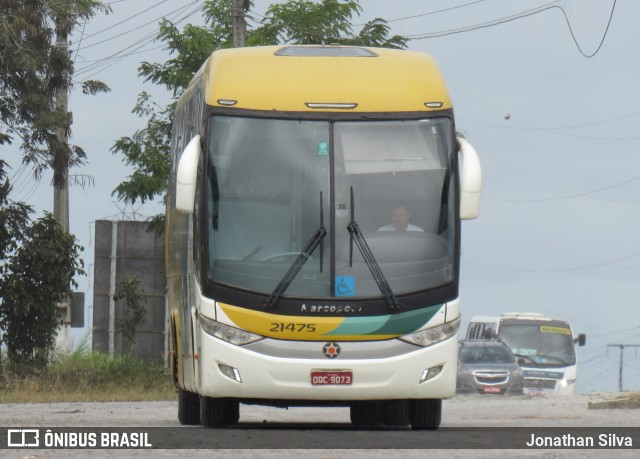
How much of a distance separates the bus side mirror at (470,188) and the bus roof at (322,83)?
0.74 meters

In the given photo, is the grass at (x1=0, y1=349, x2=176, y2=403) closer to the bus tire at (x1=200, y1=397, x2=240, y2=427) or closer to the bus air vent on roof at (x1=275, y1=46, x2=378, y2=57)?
the bus tire at (x1=200, y1=397, x2=240, y2=427)

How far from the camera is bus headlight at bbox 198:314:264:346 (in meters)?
15.0

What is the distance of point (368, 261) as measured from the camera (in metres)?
15.3

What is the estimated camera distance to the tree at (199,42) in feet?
131

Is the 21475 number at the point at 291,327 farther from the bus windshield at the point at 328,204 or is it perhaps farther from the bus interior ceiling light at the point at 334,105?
the bus interior ceiling light at the point at 334,105

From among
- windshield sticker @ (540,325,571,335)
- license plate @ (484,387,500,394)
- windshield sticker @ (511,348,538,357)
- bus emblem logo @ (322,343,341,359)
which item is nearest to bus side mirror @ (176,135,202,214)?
bus emblem logo @ (322,343,341,359)

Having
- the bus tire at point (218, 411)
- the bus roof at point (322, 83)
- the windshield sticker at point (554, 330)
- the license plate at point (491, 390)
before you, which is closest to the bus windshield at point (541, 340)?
the windshield sticker at point (554, 330)

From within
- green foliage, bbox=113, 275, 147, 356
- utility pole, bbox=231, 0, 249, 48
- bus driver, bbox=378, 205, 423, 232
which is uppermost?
utility pole, bbox=231, 0, 249, 48

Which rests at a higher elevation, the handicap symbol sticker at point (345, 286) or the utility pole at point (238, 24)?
the utility pole at point (238, 24)

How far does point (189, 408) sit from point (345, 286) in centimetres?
413

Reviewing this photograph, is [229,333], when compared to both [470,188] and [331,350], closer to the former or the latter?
[331,350]

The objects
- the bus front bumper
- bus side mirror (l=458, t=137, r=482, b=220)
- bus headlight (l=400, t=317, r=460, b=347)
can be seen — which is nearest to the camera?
the bus front bumper

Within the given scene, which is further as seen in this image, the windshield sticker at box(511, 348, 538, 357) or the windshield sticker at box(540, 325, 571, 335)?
the windshield sticker at box(540, 325, 571, 335)

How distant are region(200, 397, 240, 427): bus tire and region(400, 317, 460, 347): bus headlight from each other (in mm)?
2111
